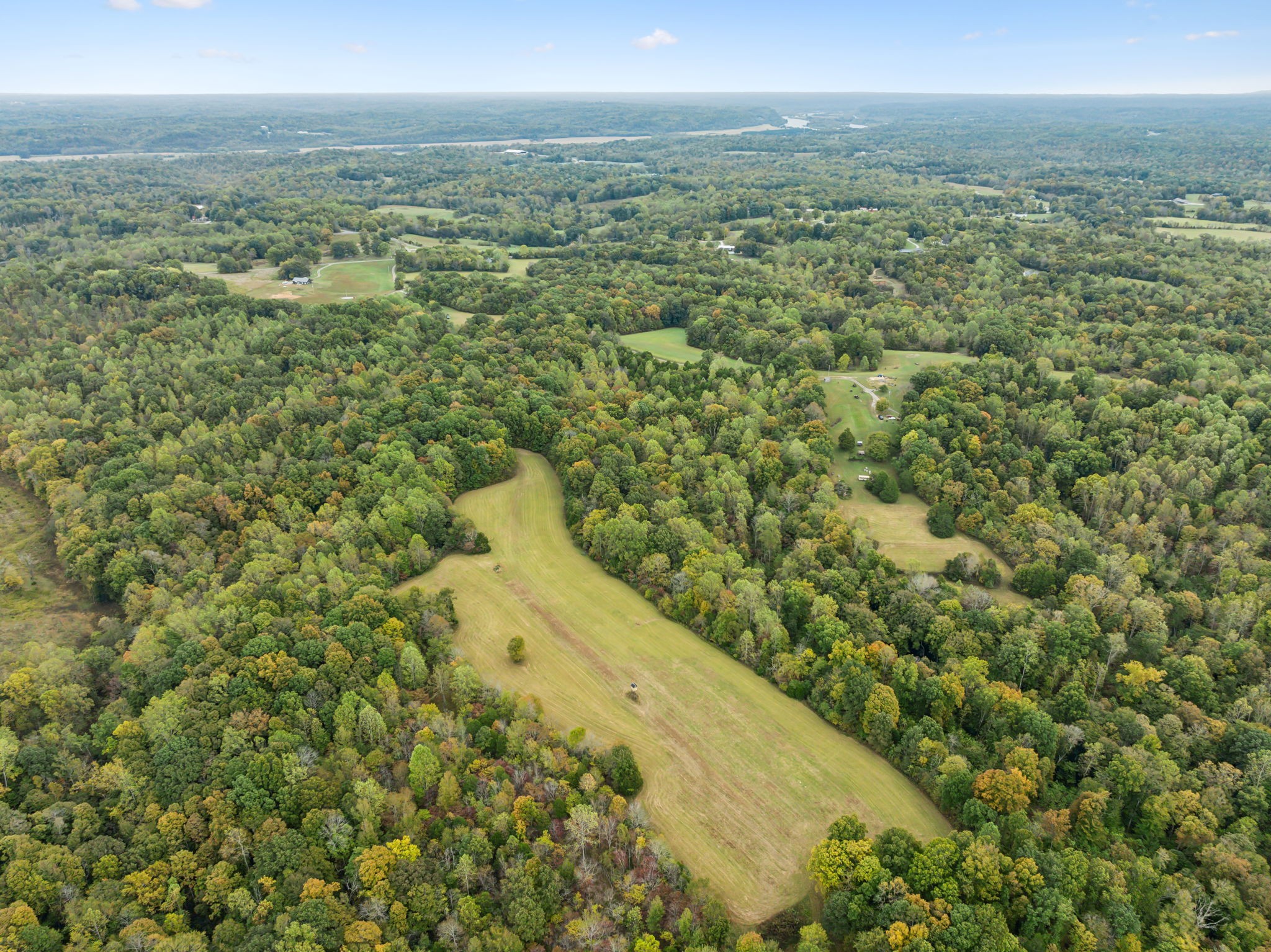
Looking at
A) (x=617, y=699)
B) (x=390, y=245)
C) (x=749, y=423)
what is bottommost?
(x=617, y=699)

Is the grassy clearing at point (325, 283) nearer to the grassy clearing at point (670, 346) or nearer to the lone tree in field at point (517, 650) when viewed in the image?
the grassy clearing at point (670, 346)

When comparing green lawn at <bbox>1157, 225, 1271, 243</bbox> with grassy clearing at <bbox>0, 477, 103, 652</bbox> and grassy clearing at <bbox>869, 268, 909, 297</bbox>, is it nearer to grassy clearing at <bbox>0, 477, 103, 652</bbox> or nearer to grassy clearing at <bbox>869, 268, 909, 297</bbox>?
grassy clearing at <bbox>869, 268, 909, 297</bbox>

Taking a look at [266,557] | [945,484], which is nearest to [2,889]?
[266,557]

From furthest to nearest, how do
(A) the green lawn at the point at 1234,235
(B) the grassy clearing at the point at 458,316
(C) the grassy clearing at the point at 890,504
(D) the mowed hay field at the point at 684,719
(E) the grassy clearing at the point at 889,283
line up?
(A) the green lawn at the point at 1234,235 < (E) the grassy clearing at the point at 889,283 < (B) the grassy clearing at the point at 458,316 < (C) the grassy clearing at the point at 890,504 < (D) the mowed hay field at the point at 684,719

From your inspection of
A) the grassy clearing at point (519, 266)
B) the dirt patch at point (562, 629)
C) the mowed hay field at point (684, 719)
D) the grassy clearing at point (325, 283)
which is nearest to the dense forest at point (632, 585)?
the mowed hay field at point (684, 719)

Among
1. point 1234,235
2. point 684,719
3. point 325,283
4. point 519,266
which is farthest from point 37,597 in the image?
point 1234,235

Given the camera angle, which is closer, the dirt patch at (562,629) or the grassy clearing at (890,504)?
the dirt patch at (562,629)

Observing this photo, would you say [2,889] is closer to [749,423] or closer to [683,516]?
[683,516]
